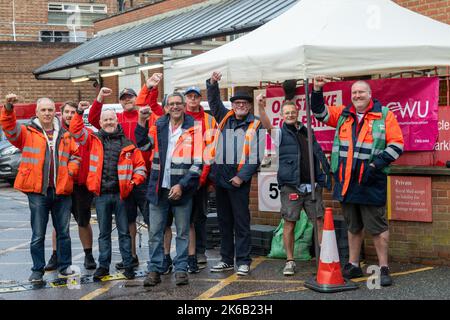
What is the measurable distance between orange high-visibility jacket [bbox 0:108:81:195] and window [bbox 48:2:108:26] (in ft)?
Answer: 91.8

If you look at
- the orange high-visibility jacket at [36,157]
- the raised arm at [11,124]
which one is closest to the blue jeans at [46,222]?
the orange high-visibility jacket at [36,157]

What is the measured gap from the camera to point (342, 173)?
7559 millimetres

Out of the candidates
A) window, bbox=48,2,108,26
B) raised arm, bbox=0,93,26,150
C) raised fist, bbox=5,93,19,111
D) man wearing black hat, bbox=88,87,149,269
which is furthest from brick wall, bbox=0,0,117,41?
raised fist, bbox=5,93,19,111

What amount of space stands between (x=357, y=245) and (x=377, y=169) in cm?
93

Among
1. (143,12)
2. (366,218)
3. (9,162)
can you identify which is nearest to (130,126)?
(366,218)

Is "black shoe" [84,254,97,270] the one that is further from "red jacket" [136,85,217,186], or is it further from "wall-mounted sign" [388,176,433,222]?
"wall-mounted sign" [388,176,433,222]

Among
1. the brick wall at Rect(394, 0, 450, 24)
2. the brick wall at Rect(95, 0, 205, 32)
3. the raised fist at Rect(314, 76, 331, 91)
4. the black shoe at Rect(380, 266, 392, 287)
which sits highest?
the brick wall at Rect(95, 0, 205, 32)

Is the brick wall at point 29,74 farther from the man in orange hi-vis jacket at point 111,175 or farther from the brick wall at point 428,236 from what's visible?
the brick wall at point 428,236

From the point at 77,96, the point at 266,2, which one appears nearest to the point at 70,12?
the point at 77,96

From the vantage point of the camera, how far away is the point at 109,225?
26.5 feet

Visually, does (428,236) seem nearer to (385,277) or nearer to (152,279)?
(385,277)

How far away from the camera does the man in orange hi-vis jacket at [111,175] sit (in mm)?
7953

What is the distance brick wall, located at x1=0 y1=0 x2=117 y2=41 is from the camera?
3334cm

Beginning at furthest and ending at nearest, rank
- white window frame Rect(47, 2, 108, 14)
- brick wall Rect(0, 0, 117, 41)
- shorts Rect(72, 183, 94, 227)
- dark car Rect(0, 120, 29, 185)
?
white window frame Rect(47, 2, 108, 14)
brick wall Rect(0, 0, 117, 41)
dark car Rect(0, 120, 29, 185)
shorts Rect(72, 183, 94, 227)
